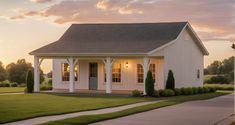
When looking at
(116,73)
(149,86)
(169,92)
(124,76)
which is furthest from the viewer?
(116,73)

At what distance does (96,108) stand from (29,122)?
6179mm

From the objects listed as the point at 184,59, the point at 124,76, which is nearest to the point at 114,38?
the point at 124,76

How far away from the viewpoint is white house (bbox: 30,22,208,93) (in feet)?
115

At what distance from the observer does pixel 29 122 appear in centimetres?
1606

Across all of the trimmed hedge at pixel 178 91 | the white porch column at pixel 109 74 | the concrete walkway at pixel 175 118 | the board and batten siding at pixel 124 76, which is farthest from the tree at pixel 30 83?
the concrete walkway at pixel 175 118

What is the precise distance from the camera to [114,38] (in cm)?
3869

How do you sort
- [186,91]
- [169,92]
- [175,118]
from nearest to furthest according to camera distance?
[175,118] → [169,92] → [186,91]

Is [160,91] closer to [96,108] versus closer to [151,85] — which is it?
[151,85]

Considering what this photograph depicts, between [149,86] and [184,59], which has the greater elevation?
[184,59]

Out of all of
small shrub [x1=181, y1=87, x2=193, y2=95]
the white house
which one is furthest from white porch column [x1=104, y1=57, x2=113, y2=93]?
small shrub [x1=181, y1=87, x2=193, y2=95]

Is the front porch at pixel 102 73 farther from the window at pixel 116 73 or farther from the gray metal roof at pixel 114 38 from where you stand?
the gray metal roof at pixel 114 38

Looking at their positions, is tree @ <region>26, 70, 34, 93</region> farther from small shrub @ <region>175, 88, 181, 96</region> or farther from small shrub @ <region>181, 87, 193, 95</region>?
small shrub @ <region>181, 87, 193, 95</region>

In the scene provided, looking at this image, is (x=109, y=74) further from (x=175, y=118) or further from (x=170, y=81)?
(x=175, y=118)

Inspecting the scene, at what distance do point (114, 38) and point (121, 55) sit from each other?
15.6 ft
